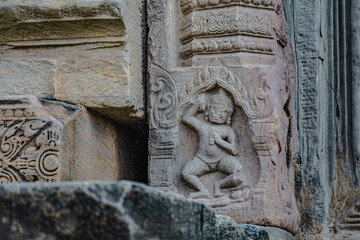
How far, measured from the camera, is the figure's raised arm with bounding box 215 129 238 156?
11.9ft

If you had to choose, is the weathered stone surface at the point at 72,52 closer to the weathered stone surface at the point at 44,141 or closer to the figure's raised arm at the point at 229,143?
the weathered stone surface at the point at 44,141

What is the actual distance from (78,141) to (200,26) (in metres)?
0.97

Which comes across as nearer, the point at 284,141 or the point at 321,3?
the point at 284,141

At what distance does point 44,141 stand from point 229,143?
1021mm

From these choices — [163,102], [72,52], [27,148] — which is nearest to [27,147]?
[27,148]

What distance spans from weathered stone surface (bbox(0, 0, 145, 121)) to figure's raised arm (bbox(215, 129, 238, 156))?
0.53m

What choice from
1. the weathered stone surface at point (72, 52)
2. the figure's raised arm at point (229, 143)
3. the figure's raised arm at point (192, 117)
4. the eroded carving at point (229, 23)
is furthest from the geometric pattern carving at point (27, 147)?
the eroded carving at point (229, 23)

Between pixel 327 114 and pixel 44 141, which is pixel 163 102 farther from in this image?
pixel 327 114

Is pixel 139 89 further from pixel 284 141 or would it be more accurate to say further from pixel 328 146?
pixel 328 146

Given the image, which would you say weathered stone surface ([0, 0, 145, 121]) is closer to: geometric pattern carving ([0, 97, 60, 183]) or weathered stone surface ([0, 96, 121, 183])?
weathered stone surface ([0, 96, 121, 183])

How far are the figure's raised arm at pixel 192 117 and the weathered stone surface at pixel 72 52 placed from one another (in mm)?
303

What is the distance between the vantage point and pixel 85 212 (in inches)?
62.1

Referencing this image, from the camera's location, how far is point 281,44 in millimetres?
3988

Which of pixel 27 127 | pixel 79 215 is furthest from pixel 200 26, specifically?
pixel 79 215
